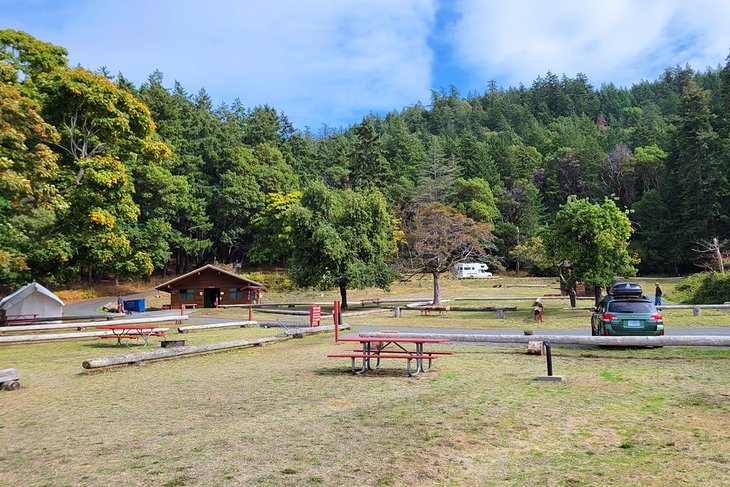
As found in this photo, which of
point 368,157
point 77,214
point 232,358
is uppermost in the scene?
point 368,157

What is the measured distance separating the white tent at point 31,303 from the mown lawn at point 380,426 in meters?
25.2

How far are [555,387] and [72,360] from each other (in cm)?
1370

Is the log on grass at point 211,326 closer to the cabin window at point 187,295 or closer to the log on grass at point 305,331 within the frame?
the log on grass at point 305,331

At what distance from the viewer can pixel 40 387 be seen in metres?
10.9

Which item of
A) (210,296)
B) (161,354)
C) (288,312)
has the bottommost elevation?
(288,312)

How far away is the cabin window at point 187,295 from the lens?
156 ft

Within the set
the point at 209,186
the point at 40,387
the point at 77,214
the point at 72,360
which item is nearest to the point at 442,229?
the point at 77,214

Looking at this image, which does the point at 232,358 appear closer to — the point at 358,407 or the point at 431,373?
the point at 431,373

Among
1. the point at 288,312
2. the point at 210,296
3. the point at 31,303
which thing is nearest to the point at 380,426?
the point at 288,312

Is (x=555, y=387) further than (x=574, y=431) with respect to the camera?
Yes

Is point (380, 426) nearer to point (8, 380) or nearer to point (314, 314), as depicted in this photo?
point (8, 380)

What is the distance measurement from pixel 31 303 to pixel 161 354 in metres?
24.7

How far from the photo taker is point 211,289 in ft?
161

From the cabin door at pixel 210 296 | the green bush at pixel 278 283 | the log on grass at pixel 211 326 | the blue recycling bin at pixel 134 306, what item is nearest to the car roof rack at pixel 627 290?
the log on grass at pixel 211 326
